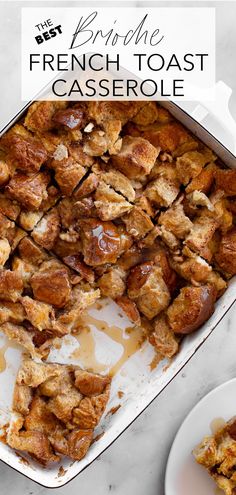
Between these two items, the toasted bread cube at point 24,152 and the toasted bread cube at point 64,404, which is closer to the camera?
the toasted bread cube at point 24,152

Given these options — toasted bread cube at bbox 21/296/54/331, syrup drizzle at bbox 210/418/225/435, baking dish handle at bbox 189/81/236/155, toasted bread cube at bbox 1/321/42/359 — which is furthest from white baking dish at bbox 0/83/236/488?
syrup drizzle at bbox 210/418/225/435

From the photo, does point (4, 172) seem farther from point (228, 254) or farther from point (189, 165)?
point (228, 254)

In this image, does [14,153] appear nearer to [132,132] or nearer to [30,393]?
[132,132]

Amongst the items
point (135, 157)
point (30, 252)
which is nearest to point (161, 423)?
point (30, 252)

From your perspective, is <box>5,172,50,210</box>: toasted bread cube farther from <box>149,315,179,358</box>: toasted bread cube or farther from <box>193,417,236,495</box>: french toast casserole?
<box>193,417,236,495</box>: french toast casserole

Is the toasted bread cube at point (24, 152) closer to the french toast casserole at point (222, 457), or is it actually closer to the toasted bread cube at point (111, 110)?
the toasted bread cube at point (111, 110)

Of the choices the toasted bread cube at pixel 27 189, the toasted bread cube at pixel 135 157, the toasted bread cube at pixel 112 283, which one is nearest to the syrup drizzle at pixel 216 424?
the toasted bread cube at pixel 112 283
